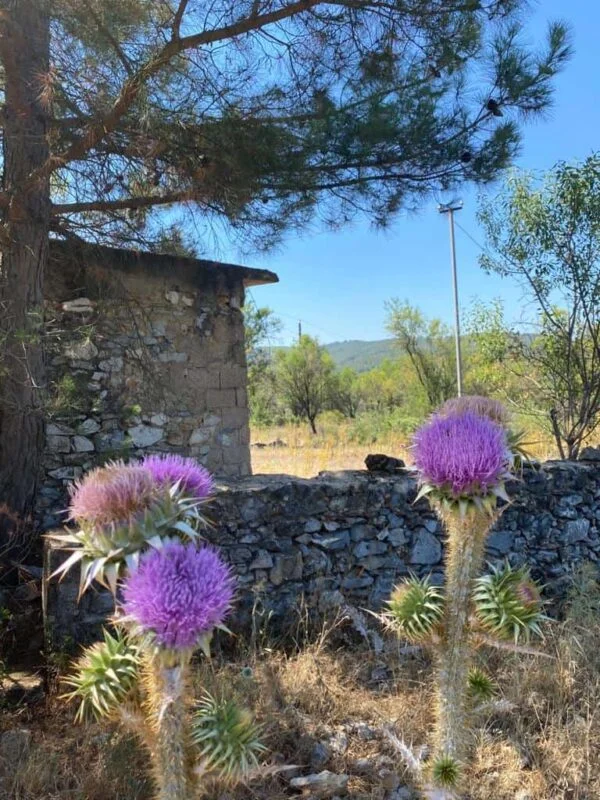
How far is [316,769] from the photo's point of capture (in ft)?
10.8

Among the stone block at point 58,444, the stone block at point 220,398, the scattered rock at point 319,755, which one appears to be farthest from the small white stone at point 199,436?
the scattered rock at point 319,755

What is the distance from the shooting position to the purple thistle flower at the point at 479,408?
6.70 ft

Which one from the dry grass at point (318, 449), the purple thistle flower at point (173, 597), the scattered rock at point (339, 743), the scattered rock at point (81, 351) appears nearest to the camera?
the purple thistle flower at point (173, 597)

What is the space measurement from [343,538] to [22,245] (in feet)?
10.5

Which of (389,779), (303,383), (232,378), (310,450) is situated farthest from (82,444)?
(303,383)

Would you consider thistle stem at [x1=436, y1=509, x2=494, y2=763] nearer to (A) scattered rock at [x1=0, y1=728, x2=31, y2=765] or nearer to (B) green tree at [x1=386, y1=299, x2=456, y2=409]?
(A) scattered rock at [x1=0, y1=728, x2=31, y2=765]

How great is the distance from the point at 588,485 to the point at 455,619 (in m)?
4.46

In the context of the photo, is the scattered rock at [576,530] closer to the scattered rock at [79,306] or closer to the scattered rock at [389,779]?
the scattered rock at [389,779]

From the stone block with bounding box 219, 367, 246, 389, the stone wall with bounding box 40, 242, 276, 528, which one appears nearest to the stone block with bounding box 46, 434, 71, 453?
the stone wall with bounding box 40, 242, 276, 528

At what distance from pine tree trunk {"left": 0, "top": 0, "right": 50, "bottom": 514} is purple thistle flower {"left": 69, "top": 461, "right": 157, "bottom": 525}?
293cm

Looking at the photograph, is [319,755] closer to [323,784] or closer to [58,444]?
[323,784]

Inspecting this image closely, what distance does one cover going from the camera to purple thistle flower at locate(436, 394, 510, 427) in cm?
204

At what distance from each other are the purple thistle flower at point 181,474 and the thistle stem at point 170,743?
1.58 feet

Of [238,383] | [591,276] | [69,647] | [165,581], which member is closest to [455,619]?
[165,581]
